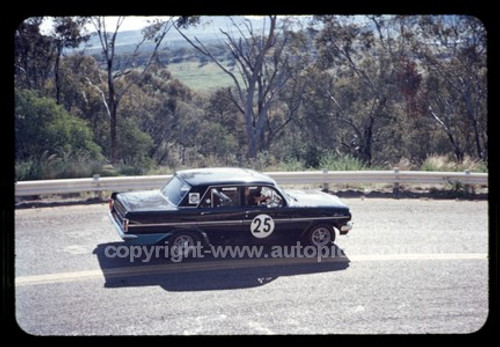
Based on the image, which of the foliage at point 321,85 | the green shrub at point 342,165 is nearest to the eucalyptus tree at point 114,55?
the foliage at point 321,85

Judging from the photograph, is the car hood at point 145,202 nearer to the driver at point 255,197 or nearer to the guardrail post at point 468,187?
the driver at point 255,197

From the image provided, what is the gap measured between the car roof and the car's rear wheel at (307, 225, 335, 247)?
3.01ft

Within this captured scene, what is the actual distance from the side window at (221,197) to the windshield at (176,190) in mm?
293

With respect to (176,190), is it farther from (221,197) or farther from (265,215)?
(265,215)

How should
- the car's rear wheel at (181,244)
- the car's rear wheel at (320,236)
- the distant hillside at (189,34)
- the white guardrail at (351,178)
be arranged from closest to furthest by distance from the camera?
the car's rear wheel at (181,244), the car's rear wheel at (320,236), the white guardrail at (351,178), the distant hillside at (189,34)

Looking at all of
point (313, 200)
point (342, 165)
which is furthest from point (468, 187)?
point (313, 200)

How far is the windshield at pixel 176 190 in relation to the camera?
835cm

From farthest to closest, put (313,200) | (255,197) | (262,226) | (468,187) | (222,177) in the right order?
1. (468,187)
2. (313,200)
3. (222,177)
4. (255,197)
5. (262,226)

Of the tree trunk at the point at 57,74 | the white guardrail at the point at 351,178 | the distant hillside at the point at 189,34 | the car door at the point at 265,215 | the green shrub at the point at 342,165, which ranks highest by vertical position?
the distant hillside at the point at 189,34

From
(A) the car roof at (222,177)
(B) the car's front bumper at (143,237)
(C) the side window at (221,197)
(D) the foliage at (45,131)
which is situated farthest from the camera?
(D) the foliage at (45,131)

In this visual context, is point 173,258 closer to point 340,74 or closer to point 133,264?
point 133,264

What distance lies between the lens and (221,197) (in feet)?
27.4

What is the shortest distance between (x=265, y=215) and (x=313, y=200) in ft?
3.29

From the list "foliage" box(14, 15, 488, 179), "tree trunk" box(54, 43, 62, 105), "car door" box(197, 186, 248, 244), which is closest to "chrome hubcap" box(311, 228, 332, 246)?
"car door" box(197, 186, 248, 244)
